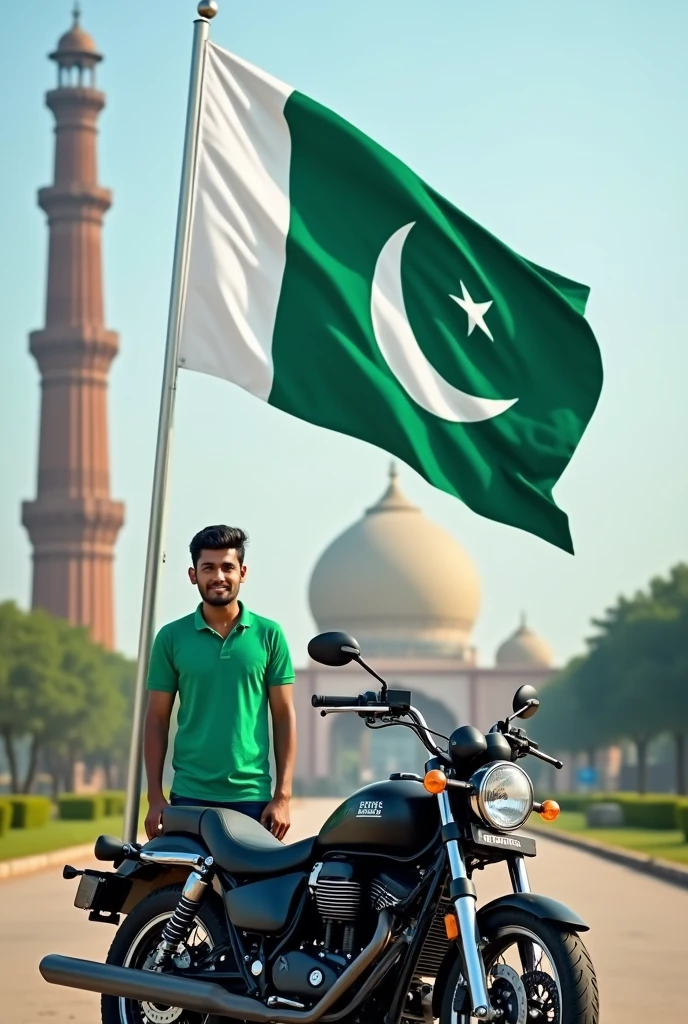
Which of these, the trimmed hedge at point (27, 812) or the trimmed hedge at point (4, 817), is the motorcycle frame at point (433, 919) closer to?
the trimmed hedge at point (4, 817)

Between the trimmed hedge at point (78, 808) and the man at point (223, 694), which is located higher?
the man at point (223, 694)

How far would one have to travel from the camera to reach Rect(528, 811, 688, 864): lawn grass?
1791 centimetres

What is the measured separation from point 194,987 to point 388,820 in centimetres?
72

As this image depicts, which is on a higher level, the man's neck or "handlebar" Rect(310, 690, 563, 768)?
the man's neck

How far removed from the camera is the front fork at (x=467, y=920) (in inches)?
153

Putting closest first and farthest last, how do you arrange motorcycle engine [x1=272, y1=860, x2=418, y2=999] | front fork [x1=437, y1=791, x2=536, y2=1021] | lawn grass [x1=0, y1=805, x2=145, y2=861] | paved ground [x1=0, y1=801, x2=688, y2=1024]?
front fork [x1=437, y1=791, x2=536, y2=1021]
motorcycle engine [x1=272, y1=860, x2=418, y2=999]
paved ground [x1=0, y1=801, x2=688, y2=1024]
lawn grass [x1=0, y1=805, x2=145, y2=861]

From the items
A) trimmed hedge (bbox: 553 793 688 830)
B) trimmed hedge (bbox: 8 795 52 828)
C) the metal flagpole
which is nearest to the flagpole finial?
the metal flagpole

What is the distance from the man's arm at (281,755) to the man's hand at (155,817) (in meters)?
0.30

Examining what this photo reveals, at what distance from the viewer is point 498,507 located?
6023mm

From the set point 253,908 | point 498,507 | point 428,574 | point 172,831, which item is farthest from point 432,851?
point 428,574

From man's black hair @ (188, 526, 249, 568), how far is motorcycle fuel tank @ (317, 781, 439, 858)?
94 centimetres

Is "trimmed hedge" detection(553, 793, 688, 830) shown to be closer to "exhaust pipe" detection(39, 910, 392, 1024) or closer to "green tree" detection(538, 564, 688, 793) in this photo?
"green tree" detection(538, 564, 688, 793)

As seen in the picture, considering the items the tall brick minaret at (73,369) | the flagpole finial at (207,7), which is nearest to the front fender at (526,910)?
the flagpole finial at (207,7)

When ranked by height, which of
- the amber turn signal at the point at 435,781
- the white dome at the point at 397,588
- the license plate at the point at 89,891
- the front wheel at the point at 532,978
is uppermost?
the white dome at the point at 397,588
